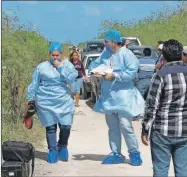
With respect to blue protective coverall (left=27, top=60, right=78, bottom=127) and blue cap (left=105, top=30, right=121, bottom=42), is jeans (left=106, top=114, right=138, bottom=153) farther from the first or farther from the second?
blue cap (left=105, top=30, right=121, bottom=42)

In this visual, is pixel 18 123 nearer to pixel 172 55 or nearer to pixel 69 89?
pixel 69 89

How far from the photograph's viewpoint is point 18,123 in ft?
33.4

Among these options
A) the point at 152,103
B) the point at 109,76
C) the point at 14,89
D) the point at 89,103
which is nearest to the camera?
the point at 152,103

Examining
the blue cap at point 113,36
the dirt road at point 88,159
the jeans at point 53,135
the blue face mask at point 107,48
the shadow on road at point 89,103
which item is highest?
the blue cap at point 113,36

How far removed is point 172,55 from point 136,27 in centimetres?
3075

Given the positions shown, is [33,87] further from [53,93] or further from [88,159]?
[88,159]

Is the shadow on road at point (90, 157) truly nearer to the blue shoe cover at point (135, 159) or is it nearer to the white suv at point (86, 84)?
Answer: the blue shoe cover at point (135, 159)

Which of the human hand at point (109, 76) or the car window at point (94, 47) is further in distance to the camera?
the car window at point (94, 47)

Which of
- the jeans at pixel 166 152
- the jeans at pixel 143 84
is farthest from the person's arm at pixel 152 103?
the jeans at pixel 143 84

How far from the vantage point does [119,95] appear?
7.84m

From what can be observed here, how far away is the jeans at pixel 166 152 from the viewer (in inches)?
215

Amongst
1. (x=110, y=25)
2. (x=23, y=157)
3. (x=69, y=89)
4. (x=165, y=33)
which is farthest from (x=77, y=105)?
(x=110, y=25)

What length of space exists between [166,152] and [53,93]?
114 inches

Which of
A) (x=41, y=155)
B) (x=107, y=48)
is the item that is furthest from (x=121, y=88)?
(x=41, y=155)
